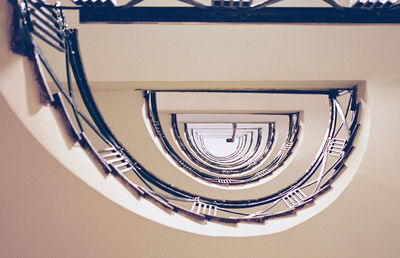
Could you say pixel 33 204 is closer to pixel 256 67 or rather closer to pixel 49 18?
pixel 49 18

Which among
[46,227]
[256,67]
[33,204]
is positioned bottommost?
[46,227]

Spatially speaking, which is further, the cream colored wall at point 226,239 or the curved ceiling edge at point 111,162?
the cream colored wall at point 226,239

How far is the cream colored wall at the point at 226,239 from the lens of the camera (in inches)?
61.2

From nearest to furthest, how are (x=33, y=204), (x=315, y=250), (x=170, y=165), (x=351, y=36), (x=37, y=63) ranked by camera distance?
1. (x=37, y=63)
2. (x=33, y=204)
3. (x=315, y=250)
4. (x=351, y=36)
5. (x=170, y=165)

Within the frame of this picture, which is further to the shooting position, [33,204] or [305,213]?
[305,213]

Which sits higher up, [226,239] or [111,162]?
[111,162]

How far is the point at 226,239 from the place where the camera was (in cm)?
235

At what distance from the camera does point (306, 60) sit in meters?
3.10

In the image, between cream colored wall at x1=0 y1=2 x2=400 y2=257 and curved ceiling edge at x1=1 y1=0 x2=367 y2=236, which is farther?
cream colored wall at x1=0 y1=2 x2=400 y2=257

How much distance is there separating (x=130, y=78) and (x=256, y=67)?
5.62ft

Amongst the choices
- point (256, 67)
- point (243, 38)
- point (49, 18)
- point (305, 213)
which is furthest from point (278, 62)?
point (49, 18)

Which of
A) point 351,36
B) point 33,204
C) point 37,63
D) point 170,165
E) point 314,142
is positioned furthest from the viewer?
point 314,142

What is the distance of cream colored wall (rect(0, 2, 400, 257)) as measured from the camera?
1556mm

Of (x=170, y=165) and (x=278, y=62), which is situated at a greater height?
(x=278, y=62)
